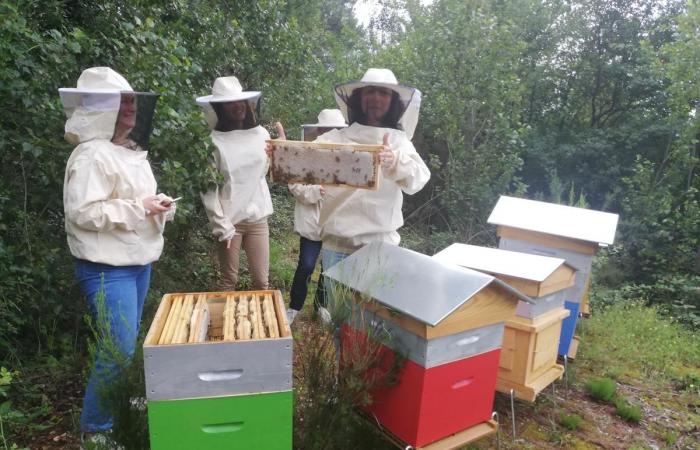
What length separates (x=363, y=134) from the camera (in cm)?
321

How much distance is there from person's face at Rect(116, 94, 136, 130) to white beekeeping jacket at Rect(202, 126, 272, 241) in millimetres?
1154

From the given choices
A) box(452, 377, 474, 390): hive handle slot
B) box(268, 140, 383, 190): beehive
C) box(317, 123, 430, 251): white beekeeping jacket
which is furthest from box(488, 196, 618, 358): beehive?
box(452, 377, 474, 390): hive handle slot

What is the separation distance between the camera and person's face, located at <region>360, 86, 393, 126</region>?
3119mm

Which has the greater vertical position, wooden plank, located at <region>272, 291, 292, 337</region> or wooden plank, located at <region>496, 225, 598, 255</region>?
wooden plank, located at <region>272, 291, 292, 337</region>

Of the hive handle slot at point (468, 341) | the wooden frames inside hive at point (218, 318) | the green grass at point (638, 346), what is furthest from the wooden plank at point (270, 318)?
the green grass at point (638, 346)

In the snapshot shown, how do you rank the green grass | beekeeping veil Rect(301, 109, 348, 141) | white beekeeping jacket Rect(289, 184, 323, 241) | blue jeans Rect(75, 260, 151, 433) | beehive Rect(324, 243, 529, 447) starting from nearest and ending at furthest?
beehive Rect(324, 243, 529, 447)
blue jeans Rect(75, 260, 151, 433)
white beekeeping jacket Rect(289, 184, 323, 241)
the green grass
beekeeping veil Rect(301, 109, 348, 141)

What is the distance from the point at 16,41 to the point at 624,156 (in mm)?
11531

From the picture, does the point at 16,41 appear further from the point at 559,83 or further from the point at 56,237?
the point at 559,83

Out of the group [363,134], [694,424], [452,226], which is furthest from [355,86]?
[452,226]

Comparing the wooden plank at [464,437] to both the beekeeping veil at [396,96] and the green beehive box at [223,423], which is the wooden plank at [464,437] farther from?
the beekeeping veil at [396,96]

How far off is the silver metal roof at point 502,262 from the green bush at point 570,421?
3.60ft

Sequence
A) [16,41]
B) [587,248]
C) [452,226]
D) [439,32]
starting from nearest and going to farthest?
1. [16,41]
2. [587,248]
3. [439,32]
4. [452,226]

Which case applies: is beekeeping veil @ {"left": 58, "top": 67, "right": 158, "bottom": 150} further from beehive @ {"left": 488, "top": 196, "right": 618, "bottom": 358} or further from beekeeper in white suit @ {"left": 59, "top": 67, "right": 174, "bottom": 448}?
beehive @ {"left": 488, "top": 196, "right": 618, "bottom": 358}

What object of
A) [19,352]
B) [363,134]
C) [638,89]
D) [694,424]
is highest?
[638,89]
